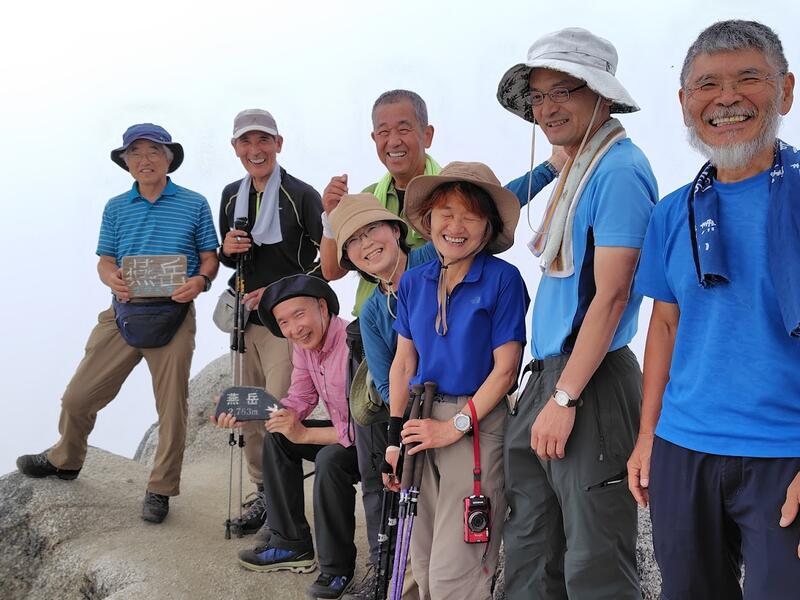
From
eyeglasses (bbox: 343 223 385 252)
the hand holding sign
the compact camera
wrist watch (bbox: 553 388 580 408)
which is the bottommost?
the compact camera

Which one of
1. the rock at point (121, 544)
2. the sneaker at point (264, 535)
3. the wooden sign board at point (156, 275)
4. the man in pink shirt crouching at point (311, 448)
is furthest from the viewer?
the wooden sign board at point (156, 275)

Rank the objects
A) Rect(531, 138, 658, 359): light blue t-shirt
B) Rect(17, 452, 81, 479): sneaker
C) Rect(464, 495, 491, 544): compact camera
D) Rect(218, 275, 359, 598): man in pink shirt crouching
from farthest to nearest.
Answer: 1. Rect(17, 452, 81, 479): sneaker
2. Rect(218, 275, 359, 598): man in pink shirt crouching
3. Rect(464, 495, 491, 544): compact camera
4. Rect(531, 138, 658, 359): light blue t-shirt

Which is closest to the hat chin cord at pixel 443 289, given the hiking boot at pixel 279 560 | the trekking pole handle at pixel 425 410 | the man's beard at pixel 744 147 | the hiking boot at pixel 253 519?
the trekking pole handle at pixel 425 410

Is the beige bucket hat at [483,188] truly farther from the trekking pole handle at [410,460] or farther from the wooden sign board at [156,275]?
the wooden sign board at [156,275]

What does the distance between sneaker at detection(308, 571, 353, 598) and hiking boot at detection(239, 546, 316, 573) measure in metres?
0.31

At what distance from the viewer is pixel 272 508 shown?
4.52 meters

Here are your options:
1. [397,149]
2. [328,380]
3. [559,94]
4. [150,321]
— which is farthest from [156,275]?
[559,94]

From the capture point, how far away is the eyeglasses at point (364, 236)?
3.66 m

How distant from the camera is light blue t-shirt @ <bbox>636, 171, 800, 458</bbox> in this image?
2.05 metres

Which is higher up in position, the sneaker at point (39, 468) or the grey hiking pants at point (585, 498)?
the grey hiking pants at point (585, 498)

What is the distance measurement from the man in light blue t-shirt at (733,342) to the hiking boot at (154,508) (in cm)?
417

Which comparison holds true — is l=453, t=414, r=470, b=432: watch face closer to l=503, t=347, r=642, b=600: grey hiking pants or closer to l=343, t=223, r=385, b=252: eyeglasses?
l=503, t=347, r=642, b=600: grey hiking pants

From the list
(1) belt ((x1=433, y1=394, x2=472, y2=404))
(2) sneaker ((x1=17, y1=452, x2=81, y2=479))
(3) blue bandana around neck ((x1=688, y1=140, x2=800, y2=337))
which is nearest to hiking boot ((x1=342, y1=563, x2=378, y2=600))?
(1) belt ((x1=433, y1=394, x2=472, y2=404))

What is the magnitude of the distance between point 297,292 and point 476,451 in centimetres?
166
